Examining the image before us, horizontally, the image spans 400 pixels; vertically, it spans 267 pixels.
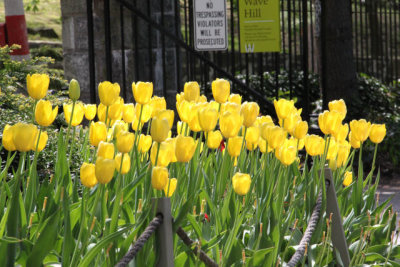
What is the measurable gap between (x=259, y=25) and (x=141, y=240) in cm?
486

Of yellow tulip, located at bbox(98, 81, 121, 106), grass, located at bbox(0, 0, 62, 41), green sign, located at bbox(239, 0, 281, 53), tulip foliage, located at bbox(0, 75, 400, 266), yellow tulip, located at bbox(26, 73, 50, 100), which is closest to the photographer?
tulip foliage, located at bbox(0, 75, 400, 266)

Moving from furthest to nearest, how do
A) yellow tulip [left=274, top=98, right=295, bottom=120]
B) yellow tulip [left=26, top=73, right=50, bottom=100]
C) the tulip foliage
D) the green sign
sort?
the green sign < yellow tulip [left=274, top=98, right=295, bottom=120] < yellow tulip [left=26, top=73, right=50, bottom=100] < the tulip foliage

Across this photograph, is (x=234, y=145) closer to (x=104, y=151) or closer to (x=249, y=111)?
(x=249, y=111)

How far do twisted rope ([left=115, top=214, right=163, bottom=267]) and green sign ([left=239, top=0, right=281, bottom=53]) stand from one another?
4674 millimetres

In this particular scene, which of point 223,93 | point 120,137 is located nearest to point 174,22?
point 223,93

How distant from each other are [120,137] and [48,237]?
32cm

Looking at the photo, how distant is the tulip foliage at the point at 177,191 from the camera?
1.75m

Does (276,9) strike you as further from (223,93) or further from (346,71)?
(223,93)

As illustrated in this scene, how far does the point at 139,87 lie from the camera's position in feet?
7.62

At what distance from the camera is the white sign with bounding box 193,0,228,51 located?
613 cm

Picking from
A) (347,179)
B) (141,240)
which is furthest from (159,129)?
(347,179)

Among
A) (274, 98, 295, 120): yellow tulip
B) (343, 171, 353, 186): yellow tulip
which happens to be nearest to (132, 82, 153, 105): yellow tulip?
(274, 98, 295, 120): yellow tulip

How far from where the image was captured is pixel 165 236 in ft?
5.90

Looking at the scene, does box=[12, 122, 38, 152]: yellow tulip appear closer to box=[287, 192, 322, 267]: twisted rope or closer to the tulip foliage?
the tulip foliage
